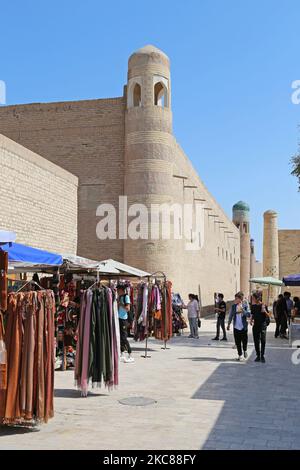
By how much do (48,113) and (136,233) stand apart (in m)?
6.71

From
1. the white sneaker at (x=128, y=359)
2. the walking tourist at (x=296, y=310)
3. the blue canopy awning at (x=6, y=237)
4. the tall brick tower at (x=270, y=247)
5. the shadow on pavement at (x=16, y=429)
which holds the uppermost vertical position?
the tall brick tower at (x=270, y=247)

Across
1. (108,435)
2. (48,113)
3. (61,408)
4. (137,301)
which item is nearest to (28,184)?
(137,301)

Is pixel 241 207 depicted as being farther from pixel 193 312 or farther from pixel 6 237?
pixel 6 237

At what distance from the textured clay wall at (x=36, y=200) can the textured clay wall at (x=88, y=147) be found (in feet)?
10.9

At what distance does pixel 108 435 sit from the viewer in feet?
17.7

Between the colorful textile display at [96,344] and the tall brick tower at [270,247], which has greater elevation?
the tall brick tower at [270,247]

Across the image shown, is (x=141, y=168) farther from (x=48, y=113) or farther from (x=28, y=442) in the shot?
(x=28, y=442)

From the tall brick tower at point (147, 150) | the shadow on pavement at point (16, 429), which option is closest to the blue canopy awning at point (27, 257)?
the shadow on pavement at point (16, 429)

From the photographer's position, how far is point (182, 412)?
649 cm

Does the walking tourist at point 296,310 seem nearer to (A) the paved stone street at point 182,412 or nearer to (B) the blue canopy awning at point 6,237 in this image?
(A) the paved stone street at point 182,412

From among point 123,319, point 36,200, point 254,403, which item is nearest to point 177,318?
point 36,200

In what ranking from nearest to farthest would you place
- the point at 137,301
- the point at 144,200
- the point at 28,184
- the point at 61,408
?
the point at 61,408 < the point at 137,301 < the point at 28,184 < the point at 144,200

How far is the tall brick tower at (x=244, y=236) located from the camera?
5616 cm

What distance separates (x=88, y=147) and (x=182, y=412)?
58.5 feet
